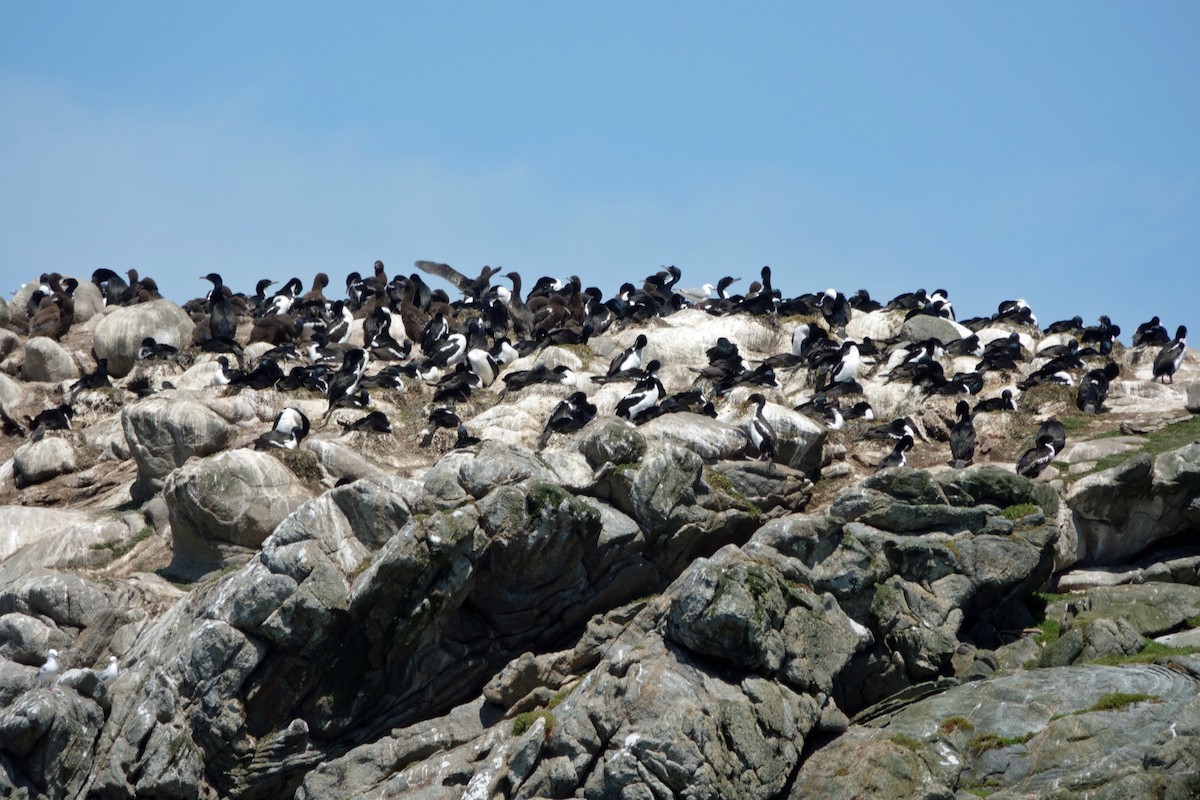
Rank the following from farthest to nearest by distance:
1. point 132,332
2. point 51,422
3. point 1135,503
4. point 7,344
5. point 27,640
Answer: point 7,344
point 132,332
point 51,422
point 1135,503
point 27,640

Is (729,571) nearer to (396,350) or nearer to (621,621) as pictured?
(621,621)

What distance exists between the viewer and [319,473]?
2941 cm

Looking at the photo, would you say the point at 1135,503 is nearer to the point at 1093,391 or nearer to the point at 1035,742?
the point at 1093,391

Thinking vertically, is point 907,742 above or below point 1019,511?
below

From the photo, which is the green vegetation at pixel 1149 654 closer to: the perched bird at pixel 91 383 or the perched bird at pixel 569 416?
the perched bird at pixel 569 416

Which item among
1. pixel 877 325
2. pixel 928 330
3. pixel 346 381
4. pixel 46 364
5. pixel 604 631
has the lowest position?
pixel 604 631

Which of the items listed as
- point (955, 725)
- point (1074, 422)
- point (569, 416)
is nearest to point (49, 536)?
point (569, 416)

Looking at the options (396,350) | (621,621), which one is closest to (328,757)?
(621,621)

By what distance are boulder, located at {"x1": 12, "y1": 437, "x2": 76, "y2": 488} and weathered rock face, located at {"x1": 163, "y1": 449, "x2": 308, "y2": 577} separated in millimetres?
7656

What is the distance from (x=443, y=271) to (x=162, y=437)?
21.7 meters

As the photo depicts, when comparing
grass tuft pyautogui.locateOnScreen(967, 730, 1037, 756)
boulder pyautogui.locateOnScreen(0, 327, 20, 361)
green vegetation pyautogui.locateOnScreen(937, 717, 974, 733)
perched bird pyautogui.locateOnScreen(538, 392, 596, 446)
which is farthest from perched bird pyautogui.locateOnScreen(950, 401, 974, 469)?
boulder pyautogui.locateOnScreen(0, 327, 20, 361)

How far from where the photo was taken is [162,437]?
103 ft

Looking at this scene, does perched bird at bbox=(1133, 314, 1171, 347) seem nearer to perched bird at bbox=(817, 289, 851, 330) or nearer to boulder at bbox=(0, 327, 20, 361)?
perched bird at bbox=(817, 289, 851, 330)

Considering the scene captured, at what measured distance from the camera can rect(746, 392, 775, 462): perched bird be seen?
94.9 ft
